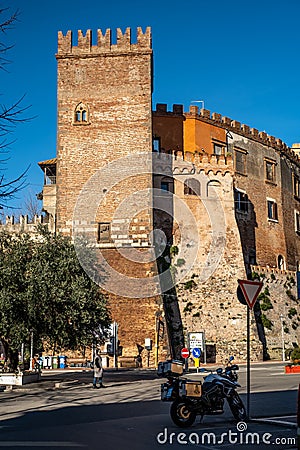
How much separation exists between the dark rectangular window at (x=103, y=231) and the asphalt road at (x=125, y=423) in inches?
566

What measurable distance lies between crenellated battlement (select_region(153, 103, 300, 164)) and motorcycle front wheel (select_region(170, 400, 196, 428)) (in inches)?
1249

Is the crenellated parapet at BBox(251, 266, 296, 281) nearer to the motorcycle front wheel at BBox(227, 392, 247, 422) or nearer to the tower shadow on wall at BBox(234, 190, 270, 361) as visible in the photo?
the tower shadow on wall at BBox(234, 190, 270, 361)

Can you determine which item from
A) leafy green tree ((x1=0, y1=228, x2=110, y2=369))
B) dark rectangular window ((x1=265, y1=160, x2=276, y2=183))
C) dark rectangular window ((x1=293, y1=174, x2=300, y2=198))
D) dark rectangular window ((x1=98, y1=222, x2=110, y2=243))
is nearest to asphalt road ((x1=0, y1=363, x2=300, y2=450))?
leafy green tree ((x1=0, y1=228, x2=110, y2=369))

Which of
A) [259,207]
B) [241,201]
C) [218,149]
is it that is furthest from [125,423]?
[259,207]

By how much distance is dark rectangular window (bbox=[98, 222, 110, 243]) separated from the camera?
107 ft

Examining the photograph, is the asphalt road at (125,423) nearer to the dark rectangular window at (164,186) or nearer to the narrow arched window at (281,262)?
the dark rectangular window at (164,186)

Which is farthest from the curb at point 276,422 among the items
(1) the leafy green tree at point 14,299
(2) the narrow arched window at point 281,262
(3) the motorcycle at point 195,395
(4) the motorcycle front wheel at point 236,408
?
(2) the narrow arched window at point 281,262

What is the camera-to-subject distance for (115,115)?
111 feet

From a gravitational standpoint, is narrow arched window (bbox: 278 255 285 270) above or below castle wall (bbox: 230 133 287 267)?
below

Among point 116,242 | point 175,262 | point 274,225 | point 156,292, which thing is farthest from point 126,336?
point 274,225

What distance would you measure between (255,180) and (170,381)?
3528cm

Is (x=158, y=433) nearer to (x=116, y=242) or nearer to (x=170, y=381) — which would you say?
(x=170, y=381)

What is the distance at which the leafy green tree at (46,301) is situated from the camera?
2131cm

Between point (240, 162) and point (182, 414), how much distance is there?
1376 inches
